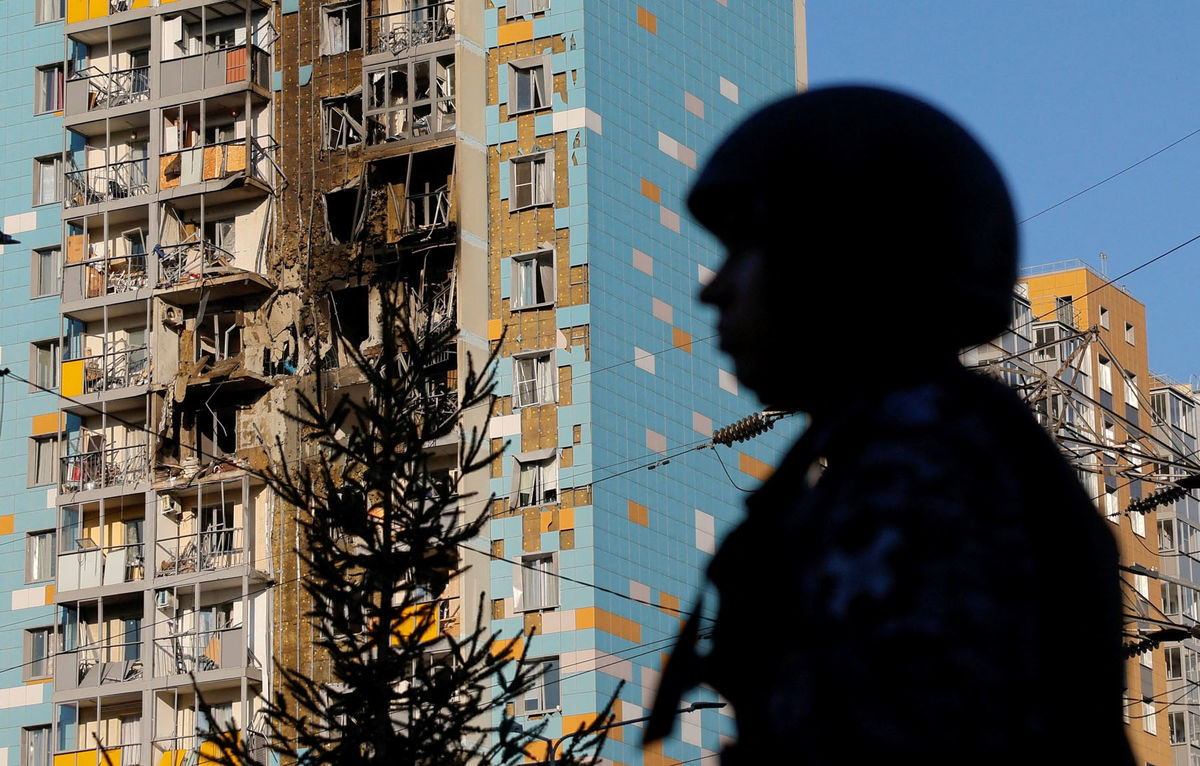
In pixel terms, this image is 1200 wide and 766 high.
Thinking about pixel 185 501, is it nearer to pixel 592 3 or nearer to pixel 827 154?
pixel 592 3

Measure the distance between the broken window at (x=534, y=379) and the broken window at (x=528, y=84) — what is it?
254 inches

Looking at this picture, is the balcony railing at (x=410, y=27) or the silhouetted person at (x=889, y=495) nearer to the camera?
the silhouetted person at (x=889, y=495)

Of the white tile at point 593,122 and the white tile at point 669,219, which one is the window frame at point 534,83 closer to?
the white tile at point 593,122

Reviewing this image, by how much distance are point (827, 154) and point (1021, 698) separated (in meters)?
0.59

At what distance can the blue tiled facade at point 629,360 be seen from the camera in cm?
5162

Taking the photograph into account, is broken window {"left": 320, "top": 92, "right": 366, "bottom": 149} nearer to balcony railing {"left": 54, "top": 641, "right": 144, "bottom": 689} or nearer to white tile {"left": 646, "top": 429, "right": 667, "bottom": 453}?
white tile {"left": 646, "top": 429, "right": 667, "bottom": 453}

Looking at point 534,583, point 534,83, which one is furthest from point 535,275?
point 534,583

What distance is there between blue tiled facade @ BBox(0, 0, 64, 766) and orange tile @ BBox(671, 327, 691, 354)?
16.3 metres

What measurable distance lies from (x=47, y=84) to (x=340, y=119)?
9.13m

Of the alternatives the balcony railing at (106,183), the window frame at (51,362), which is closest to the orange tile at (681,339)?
the balcony railing at (106,183)

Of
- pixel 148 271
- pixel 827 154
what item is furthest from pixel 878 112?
Result: pixel 148 271

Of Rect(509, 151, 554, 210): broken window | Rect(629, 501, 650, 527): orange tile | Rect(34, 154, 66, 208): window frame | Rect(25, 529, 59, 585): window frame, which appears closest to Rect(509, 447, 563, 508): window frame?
Rect(629, 501, 650, 527): orange tile

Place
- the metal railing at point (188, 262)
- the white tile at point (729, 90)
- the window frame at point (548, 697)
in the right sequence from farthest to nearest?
1. the white tile at point (729, 90)
2. the metal railing at point (188, 262)
3. the window frame at point (548, 697)

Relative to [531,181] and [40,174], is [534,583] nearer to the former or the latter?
[531,181]
